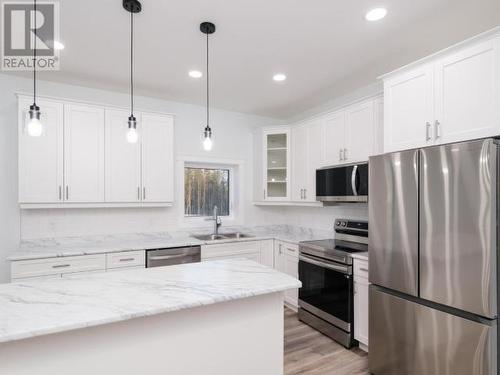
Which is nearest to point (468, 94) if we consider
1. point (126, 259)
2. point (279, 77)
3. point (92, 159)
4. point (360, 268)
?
point (360, 268)

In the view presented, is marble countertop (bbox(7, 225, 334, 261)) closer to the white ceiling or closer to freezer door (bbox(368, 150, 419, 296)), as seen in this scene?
freezer door (bbox(368, 150, 419, 296))

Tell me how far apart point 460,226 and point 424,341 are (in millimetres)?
863

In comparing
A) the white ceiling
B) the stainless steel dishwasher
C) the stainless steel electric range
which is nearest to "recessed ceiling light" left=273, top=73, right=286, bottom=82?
the white ceiling

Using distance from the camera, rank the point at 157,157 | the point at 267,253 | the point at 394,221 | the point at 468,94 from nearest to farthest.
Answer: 1. the point at 468,94
2. the point at 394,221
3. the point at 157,157
4. the point at 267,253

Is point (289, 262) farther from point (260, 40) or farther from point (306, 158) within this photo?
point (260, 40)

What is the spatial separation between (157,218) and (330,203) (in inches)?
89.3

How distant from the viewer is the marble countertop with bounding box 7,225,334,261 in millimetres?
2795

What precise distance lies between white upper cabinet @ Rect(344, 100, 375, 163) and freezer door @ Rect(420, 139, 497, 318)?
95 centimetres

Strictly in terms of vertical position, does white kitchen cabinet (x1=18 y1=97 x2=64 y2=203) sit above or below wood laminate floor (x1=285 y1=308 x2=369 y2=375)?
above

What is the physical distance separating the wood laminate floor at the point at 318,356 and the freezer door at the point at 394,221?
32.4 inches

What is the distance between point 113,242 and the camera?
11.1ft

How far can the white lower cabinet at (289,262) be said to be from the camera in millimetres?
3578

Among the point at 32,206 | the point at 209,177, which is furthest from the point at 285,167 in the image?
the point at 32,206

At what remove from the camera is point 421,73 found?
216 centimetres
